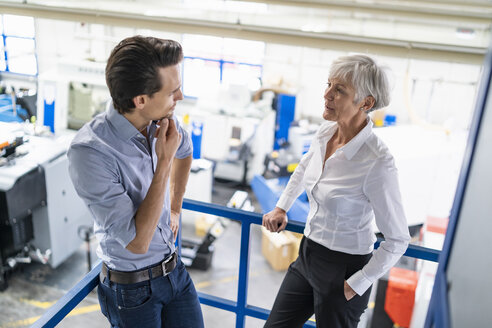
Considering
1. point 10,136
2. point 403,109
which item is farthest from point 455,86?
point 10,136

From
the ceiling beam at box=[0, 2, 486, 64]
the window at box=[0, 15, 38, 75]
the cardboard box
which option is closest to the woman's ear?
the ceiling beam at box=[0, 2, 486, 64]

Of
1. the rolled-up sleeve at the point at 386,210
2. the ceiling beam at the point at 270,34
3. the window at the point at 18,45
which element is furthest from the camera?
the window at the point at 18,45

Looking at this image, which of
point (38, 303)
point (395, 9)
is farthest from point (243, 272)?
point (38, 303)

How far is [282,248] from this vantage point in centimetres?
646

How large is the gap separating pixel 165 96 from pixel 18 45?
46.4 ft

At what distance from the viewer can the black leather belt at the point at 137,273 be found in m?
1.76

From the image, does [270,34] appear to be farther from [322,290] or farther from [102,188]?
[102,188]

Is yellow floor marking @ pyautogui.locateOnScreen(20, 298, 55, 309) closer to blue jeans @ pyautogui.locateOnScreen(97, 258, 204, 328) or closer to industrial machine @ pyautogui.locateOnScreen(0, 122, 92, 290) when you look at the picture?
industrial machine @ pyautogui.locateOnScreen(0, 122, 92, 290)

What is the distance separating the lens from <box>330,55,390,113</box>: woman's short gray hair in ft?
5.71

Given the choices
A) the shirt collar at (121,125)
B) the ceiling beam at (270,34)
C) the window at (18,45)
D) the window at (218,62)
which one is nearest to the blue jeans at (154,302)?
the shirt collar at (121,125)

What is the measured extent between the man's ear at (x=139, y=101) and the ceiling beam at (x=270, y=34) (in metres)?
2.26

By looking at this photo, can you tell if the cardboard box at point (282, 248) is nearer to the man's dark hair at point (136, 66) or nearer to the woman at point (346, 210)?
the woman at point (346, 210)

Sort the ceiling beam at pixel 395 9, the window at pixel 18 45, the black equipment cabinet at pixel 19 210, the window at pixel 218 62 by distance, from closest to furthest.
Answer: the ceiling beam at pixel 395 9 → the black equipment cabinet at pixel 19 210 → the window at pixel 218 62 → the window at pixel 18 45

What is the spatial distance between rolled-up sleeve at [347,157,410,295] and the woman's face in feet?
0.77
